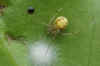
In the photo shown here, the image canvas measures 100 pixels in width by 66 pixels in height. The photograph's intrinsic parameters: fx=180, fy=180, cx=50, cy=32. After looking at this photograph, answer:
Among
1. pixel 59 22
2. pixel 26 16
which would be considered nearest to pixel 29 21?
pixel 26 16

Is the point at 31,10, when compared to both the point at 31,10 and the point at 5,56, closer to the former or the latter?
the point at 31,10

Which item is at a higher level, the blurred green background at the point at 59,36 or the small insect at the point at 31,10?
the small insect at the point at 31,10

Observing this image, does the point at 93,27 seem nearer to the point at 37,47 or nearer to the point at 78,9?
the point at 78,9

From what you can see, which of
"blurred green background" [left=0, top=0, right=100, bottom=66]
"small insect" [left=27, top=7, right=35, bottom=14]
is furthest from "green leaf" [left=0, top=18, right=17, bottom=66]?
"small insect" [left=27, top=7, right=35, bottom=14]

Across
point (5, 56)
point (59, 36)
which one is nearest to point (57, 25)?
point (59, 36)

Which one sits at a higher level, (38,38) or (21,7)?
(21,7)

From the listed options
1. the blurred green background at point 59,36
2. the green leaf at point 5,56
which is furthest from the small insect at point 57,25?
the green leaf at point 5,56

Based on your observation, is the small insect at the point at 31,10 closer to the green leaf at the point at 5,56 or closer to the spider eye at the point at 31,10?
the spider eye at the point at 31,10

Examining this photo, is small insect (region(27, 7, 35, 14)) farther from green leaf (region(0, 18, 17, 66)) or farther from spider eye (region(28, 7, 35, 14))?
green leaf (region(0, 18, 17, 66))
